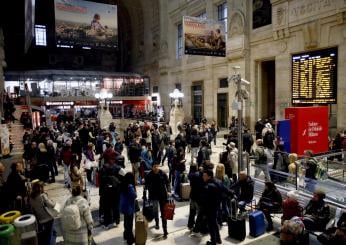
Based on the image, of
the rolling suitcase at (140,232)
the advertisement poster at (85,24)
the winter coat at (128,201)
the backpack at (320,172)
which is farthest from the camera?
the advertisement poster at (85,24)

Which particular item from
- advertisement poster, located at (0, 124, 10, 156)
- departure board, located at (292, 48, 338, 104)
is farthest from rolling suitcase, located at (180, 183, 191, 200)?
departure board, located at (292, 48, 338, 104)

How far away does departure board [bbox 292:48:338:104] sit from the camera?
547 inches

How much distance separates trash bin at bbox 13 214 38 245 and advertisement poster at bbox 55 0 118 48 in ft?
50.7

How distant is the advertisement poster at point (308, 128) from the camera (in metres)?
9.36

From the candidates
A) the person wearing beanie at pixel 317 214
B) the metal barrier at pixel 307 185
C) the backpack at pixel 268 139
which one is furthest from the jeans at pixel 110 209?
the backpack at pixel 268 139

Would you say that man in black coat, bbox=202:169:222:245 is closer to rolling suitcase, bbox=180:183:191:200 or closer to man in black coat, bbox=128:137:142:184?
rolling suitcase, bbox=180:183:191:200

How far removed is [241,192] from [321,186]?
227 centimetres

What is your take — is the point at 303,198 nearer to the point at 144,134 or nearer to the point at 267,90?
the point at 144,134

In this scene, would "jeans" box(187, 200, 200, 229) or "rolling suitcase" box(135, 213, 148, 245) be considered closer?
"rolling suitcase" box(135, 213, 148, 245)

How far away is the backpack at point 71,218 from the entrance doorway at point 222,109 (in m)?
18.7

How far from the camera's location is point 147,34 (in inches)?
1332

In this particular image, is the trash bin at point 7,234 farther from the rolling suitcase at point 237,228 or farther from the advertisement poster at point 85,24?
the advertisement poster at point 85,24

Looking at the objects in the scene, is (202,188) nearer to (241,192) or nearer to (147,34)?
(241,192)

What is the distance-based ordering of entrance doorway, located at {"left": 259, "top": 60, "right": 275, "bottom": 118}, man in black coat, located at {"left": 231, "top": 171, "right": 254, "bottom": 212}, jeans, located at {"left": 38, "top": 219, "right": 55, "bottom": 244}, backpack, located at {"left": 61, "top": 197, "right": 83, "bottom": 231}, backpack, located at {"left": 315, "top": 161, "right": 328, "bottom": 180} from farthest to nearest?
1. entrance doorway, located at {"left": 259, "top": 60, "right": 275, "bottom": 118}
2. backpack, located at {"left": 315, "top": 161, "right": 328, "bottom": 180}
3. man in black coat, located at {"left": 231, "top": 171, "right": 254, "bottom": 212}
4. jeans, located at {"left": 38, "top": 219, "right": 55, "bottom": 244}
5. backpack, located at {"left": 61, "top": 197, "right": 83, "bottom": 231}
